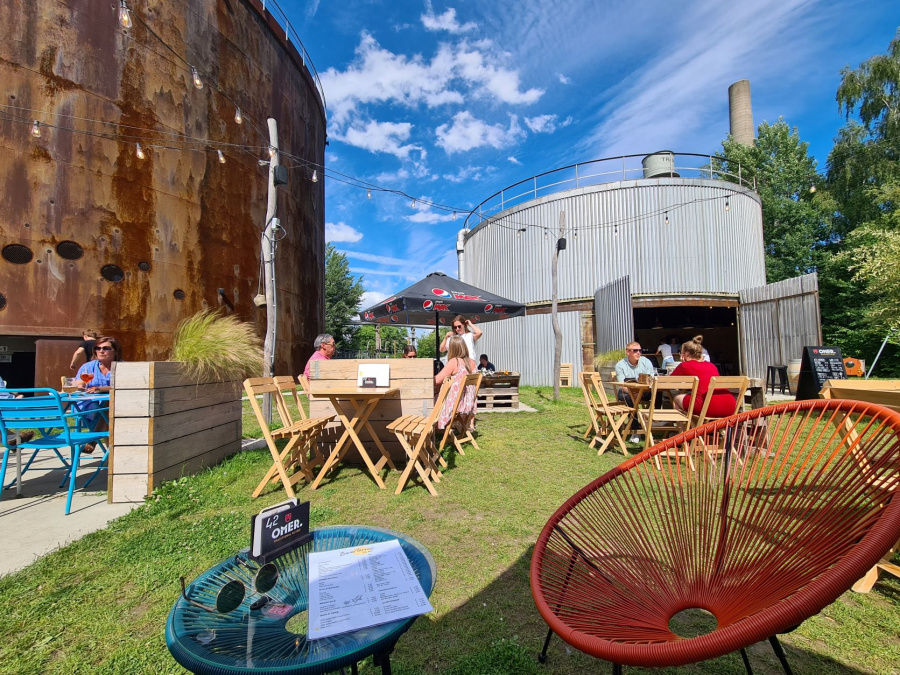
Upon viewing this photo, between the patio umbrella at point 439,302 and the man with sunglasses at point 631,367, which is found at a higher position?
the patio umbrella at point 439,302

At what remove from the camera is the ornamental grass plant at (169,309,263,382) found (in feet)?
13.3

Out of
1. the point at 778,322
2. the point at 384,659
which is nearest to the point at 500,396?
the point at 384,659

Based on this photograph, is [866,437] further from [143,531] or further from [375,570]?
[143,531]

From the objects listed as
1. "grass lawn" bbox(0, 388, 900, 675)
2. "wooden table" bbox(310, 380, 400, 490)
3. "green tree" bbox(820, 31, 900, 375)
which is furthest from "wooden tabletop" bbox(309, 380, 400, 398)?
"green tree" bbox(820, 31, 900, 375)

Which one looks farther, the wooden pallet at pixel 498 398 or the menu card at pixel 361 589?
the wooden pallet at pixel 498 398

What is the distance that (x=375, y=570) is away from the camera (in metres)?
1.24

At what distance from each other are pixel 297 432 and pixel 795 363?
12.4m

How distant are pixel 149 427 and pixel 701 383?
511 cm

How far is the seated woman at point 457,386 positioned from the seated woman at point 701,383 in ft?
7.57

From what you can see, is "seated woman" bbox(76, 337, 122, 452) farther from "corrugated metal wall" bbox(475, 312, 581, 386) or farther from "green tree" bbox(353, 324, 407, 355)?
"green tree" bbox(353, 324, 407, 355)

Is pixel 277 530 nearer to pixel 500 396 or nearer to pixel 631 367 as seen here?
pixel 631 367

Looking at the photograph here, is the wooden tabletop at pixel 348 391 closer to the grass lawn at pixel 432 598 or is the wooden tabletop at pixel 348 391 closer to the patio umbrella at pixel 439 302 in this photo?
the grass lawn at pixel 432 598

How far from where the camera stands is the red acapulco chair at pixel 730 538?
960mm

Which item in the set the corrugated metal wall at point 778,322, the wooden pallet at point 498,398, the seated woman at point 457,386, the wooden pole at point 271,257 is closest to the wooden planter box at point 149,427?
the seated woman at point 457,386
